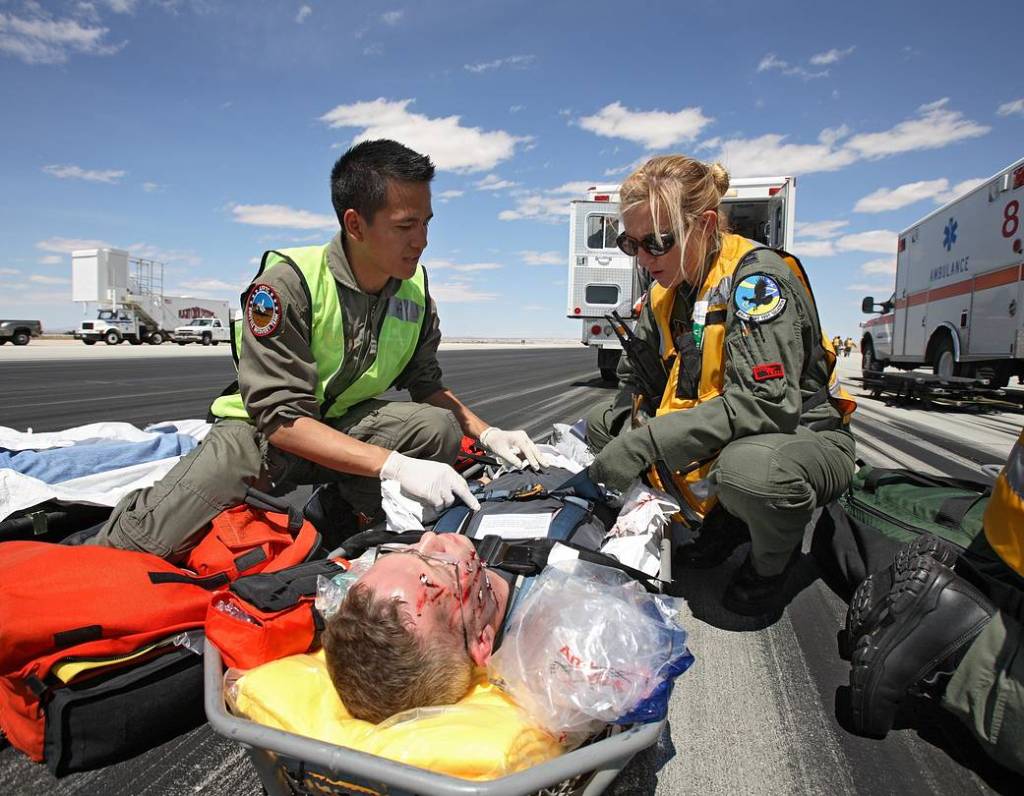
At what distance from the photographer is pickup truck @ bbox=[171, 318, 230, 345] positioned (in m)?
38.5

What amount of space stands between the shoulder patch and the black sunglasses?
325 mm

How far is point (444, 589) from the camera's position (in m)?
1.43

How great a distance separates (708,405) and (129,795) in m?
1.98

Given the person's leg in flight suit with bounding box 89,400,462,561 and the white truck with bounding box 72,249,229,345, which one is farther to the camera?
the white truck with bounding box 72,249,229,345

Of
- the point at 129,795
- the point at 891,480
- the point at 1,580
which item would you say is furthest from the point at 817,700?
the point at 1,580

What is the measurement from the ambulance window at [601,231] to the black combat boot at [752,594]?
854 cm

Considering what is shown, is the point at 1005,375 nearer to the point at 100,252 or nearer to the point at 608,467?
the point at 608,467

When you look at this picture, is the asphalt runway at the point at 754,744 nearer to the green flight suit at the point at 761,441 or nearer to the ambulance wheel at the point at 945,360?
the green flight suit at the point at 761,441

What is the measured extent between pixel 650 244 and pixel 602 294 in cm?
839

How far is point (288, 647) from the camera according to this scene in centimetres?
154

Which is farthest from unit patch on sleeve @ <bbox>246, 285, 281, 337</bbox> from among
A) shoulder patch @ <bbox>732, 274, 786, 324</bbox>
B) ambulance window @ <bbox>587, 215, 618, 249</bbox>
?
ambulance window @ <bbox>587, 215, 618, 249</bbox>

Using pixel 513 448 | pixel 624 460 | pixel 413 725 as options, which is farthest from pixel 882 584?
pixel 513 448

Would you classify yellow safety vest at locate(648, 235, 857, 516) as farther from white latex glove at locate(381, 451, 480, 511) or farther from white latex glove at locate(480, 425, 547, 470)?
white latex glove at locate(381, 451, 480, 511)

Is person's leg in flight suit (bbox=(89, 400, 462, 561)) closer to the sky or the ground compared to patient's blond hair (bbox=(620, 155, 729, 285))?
closer to the ground
